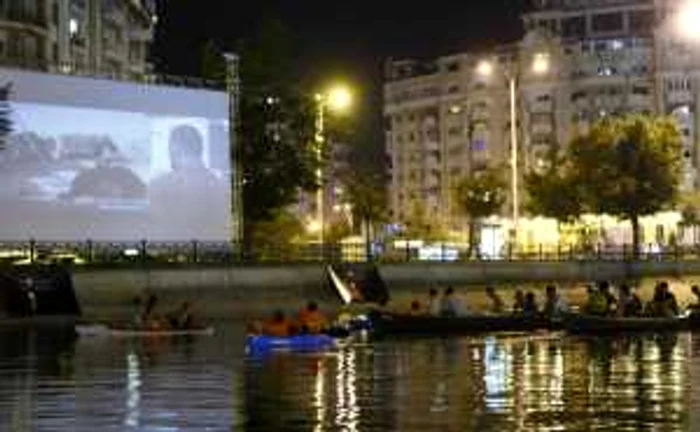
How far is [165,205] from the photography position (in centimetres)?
6912

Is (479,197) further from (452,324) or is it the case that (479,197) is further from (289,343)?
(289,343)

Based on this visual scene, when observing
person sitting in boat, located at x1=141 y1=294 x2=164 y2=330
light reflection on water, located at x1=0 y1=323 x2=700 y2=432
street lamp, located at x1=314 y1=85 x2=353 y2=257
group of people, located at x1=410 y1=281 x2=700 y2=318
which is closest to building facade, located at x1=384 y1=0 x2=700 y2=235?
street lamp, located at x1=314 y1=85 x2=353 y2=257

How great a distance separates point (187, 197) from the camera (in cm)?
6981

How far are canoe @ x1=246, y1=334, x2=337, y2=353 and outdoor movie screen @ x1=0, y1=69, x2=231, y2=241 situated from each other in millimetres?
21354

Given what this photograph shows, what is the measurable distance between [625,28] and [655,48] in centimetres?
974

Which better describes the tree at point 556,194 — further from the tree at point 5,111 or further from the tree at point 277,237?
the tree at point 5,111

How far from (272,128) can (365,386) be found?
169 ft

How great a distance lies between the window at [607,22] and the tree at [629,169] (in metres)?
91.8

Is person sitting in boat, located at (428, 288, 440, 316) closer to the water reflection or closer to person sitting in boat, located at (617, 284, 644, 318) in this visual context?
the water reflection

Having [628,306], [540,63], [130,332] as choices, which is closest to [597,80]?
[540,63]

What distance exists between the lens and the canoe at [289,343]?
45.2 m

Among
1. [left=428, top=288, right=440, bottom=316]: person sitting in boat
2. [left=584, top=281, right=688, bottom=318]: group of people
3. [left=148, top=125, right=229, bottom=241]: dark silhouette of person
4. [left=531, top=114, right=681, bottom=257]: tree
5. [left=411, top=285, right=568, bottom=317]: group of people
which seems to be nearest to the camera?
[left=584, top=281, right=688, bottom=318]: group of people

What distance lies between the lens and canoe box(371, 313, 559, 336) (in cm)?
5197

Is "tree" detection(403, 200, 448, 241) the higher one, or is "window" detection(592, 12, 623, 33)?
"window" detection(592, 12, 623, 33)
